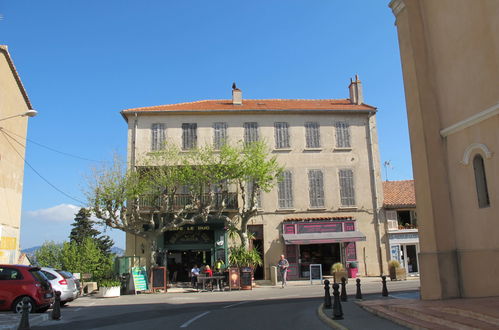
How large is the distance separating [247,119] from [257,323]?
753 inches

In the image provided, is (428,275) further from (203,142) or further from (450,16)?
(203,142)

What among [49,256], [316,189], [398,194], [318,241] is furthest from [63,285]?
[49,256]

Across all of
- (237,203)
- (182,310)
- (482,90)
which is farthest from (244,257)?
(482,90)

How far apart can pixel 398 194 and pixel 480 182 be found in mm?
18407

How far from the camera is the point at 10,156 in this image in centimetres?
2111

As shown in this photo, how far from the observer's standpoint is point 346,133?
28078 millimetres

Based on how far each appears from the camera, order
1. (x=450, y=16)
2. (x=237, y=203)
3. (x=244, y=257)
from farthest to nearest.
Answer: (x=237, y=203) < (x=244, y=257) < (x=450, y=16)

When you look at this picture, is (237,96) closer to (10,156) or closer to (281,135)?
(281,135)

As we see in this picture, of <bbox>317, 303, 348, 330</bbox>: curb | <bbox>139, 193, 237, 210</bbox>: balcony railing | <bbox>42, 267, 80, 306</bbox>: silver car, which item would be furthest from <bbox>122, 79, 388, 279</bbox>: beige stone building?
<bbox>317, 303, 348, 330</bbox>: curb

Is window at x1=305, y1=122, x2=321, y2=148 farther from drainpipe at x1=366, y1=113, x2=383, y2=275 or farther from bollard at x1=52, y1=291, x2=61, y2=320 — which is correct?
bollard at x1=52, y1=291, x2=61, y2=320

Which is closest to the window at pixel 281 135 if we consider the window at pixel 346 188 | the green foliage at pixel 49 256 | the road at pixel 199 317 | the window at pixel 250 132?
the window at pixel 250 132

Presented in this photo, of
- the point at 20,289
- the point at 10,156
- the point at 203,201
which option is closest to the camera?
the point at 20,289

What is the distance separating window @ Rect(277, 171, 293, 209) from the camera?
87.9ft

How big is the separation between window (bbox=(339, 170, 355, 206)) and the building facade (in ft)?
6.96
